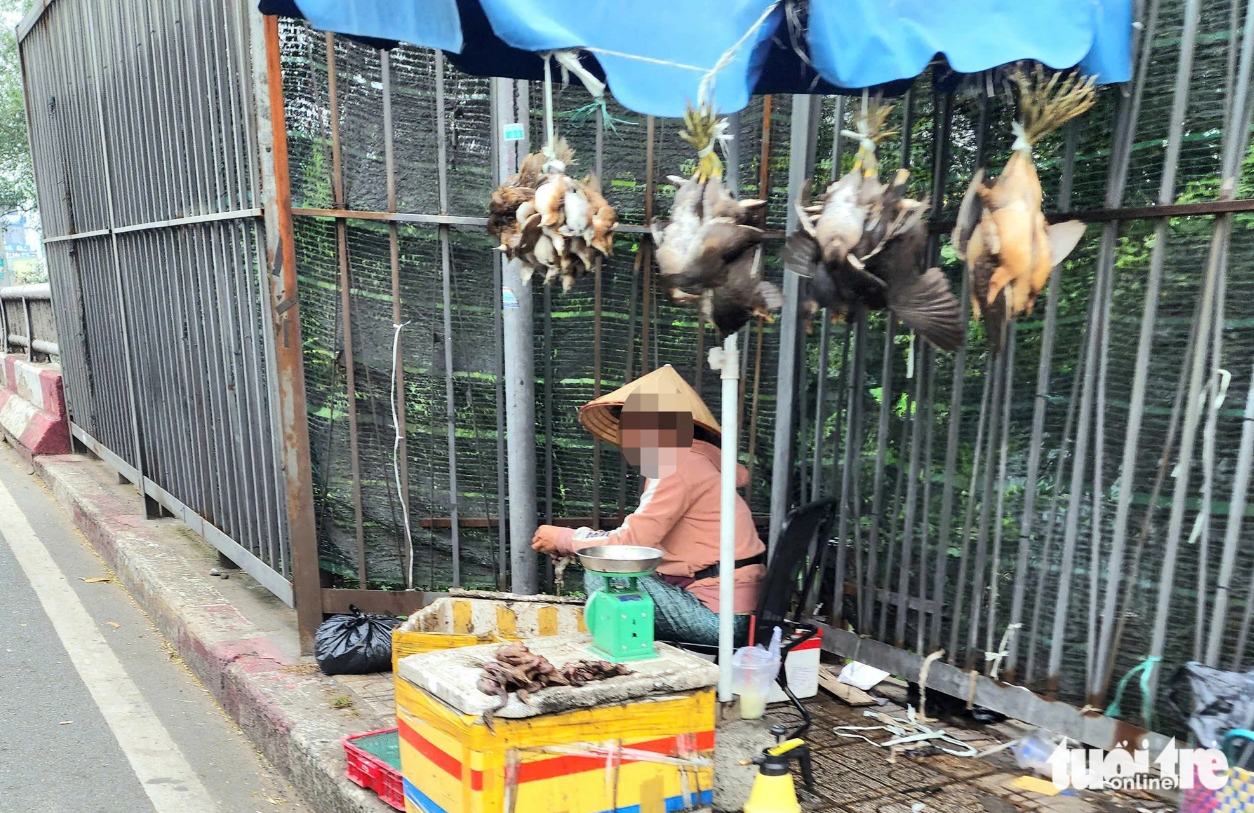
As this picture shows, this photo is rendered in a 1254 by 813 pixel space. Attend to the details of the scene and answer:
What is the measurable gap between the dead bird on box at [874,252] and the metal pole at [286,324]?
8.36 ft

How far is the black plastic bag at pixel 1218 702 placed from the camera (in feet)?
8.66

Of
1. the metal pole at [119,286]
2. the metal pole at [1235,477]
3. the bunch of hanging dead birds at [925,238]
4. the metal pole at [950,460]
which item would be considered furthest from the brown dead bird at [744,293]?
the metal pole at [119,286]

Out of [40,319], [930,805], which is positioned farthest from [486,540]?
[40,319]

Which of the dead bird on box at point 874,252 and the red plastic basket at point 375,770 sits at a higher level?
the dead bird on box at point 874,252

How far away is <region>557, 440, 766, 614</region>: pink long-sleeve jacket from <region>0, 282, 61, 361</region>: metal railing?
389 inches

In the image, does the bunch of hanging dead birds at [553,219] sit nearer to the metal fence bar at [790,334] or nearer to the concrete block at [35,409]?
the metal fence bar at [790,334]

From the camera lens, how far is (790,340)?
4.24 m

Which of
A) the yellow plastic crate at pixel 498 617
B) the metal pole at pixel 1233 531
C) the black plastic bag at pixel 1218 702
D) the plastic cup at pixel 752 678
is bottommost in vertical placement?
the plastic cup at pixel 752 678

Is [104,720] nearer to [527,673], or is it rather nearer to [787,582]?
[527,673]

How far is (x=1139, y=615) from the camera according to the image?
3.08 metres

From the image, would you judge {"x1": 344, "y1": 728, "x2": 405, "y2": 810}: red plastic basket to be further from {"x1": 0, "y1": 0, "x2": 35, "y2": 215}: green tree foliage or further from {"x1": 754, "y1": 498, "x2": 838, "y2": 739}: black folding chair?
{"x1": 0, "y1": 0, "x2": 35, "y2": 215}: green tree foliage

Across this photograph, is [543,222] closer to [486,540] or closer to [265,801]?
[486,540]

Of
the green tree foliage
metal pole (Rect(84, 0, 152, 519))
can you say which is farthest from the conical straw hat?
the green tree foliage

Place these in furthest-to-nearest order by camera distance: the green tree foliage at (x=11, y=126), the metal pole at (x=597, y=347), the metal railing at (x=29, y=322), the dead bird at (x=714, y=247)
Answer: the green tree foliage at (x=11, y=126)
the metal railing at (x=29, y=322)
the metal pole at (x=597, y=347)
the dead bird at (x=714, y=247)
